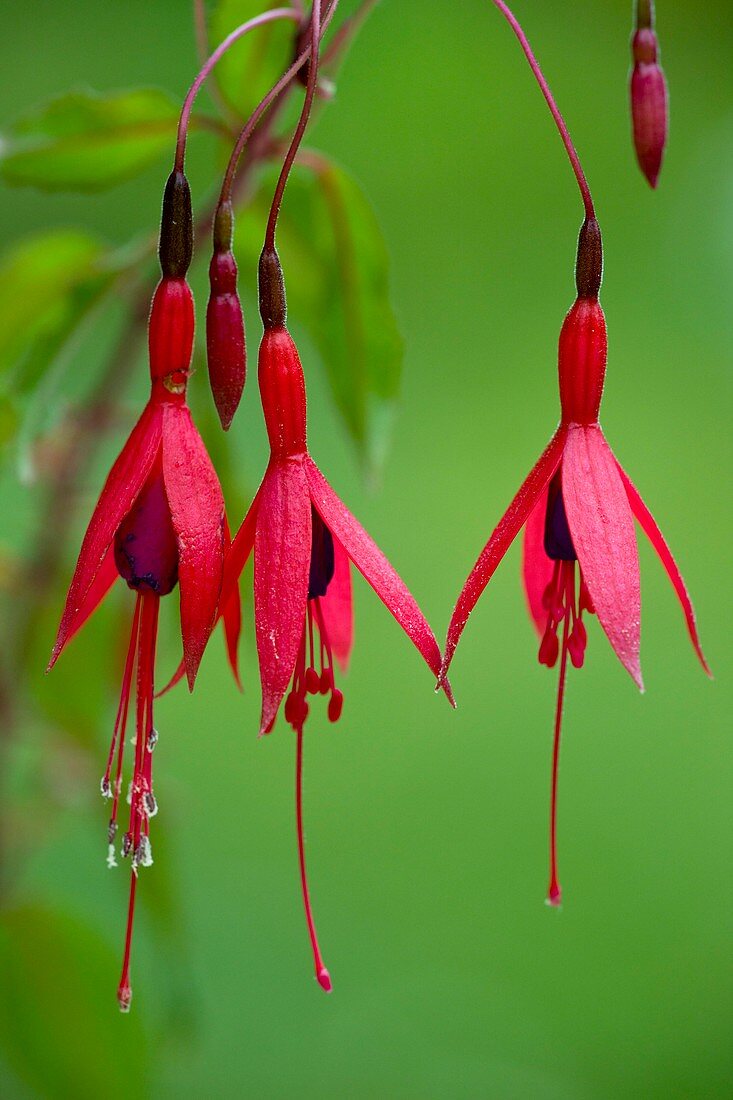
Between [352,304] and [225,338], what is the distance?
1.09 feet

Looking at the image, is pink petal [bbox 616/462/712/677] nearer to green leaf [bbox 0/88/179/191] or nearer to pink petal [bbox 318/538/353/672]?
pink petal [bbox 318/538/353/672]

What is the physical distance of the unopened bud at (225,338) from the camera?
588 mm

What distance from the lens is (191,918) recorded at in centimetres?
212

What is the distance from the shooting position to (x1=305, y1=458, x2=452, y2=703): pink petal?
54cm

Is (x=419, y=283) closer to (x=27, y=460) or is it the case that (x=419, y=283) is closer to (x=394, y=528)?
(x=394, y=528)

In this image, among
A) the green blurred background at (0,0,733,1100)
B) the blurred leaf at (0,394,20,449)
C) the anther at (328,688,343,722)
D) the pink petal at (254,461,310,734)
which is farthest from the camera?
the green blurred background at (0,0,733,1100)

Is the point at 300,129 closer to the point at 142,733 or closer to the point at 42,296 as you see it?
the point at 142,733

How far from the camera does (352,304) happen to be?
91 centimetres

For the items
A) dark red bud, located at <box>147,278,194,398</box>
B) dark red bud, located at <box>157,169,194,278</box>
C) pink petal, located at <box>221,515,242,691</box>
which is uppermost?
dark red bud, located at <box>157,169,194,278</box>

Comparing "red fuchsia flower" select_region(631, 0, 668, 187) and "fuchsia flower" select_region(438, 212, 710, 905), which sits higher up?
"red fuchsia flower" select_region(631, 0, 668, 187)

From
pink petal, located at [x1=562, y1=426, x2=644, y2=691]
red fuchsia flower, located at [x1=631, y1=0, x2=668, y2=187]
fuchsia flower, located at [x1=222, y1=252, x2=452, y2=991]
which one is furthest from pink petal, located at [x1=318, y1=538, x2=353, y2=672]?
red fuchsia flower, located at [x1=631, y1=0, x2=668, y2=187]

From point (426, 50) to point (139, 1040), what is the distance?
215cm

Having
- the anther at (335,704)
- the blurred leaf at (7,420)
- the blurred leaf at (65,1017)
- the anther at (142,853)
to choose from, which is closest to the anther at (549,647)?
the anther at (335,704)

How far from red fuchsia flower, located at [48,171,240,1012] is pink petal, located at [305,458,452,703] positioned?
48mm
